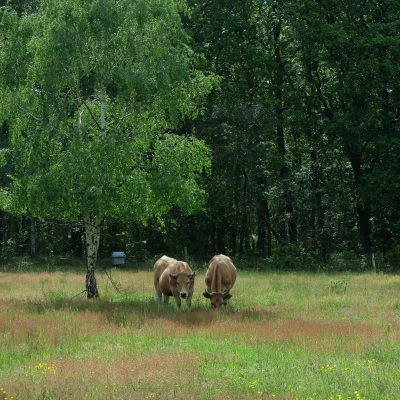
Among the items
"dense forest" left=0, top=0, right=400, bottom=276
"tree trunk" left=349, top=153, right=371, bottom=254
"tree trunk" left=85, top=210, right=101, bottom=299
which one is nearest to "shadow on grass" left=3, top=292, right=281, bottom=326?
"tree trunk" left=85, top=210, right=101, bottom=299

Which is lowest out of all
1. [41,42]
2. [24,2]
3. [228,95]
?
[41,42]

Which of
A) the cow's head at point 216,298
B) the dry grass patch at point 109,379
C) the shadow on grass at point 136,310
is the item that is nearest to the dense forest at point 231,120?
the shadow on grass at point 136,310

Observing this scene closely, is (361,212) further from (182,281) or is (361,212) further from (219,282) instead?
(182,281)

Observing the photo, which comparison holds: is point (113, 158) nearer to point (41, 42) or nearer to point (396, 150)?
point (41, 42)

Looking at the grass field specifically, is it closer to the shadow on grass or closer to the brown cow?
the shadow on grass

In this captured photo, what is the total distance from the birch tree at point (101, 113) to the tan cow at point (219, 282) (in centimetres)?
206

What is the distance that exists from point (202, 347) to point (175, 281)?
18.5ft

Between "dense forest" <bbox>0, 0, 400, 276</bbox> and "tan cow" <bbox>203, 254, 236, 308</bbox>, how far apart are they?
208 cm

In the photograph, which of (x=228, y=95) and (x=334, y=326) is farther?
(x=228, y=95)

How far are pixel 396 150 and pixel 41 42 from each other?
69.4 ft

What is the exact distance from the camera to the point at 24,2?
36.9 meters

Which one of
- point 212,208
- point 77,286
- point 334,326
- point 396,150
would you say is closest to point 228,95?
point 212,208

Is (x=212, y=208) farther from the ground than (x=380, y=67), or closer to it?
closer to it

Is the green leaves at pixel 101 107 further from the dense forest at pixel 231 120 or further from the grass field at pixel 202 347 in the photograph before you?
the grass field at pixel 202 347
